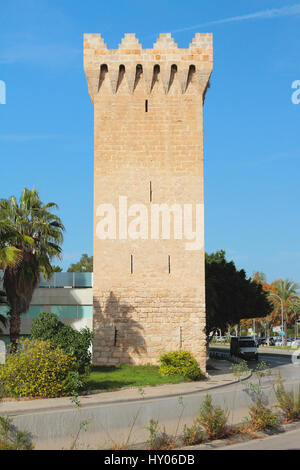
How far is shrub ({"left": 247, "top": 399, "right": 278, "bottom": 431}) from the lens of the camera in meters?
12.2

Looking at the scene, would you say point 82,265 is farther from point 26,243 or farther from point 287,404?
point 287,404

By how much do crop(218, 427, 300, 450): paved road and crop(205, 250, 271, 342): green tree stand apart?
Answer: 92.5ft

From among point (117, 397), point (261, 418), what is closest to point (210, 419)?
point (261, 418)

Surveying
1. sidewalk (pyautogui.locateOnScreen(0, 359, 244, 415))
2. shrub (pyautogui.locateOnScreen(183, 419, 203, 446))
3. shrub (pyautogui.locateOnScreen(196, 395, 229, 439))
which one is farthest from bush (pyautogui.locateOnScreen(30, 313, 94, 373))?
shrub (pyautogui.locateOnScreen(183, 419, 203, 446))

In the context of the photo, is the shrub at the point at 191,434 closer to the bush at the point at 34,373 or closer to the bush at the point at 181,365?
the bush at the point at 34,373

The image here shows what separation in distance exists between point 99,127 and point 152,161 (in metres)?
3.32

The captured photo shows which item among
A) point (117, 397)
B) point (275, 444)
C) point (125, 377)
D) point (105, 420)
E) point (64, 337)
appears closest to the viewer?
point (105, 420)

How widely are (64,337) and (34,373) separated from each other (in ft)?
14.2

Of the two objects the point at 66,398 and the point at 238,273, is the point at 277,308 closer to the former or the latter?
the point at 238,273

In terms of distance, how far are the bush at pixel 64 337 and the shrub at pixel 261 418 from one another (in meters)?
9.24

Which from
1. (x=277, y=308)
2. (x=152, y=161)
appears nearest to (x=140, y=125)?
(x=152, y=161)

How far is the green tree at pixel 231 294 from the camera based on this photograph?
137 ft

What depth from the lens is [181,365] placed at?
78.0 ft
